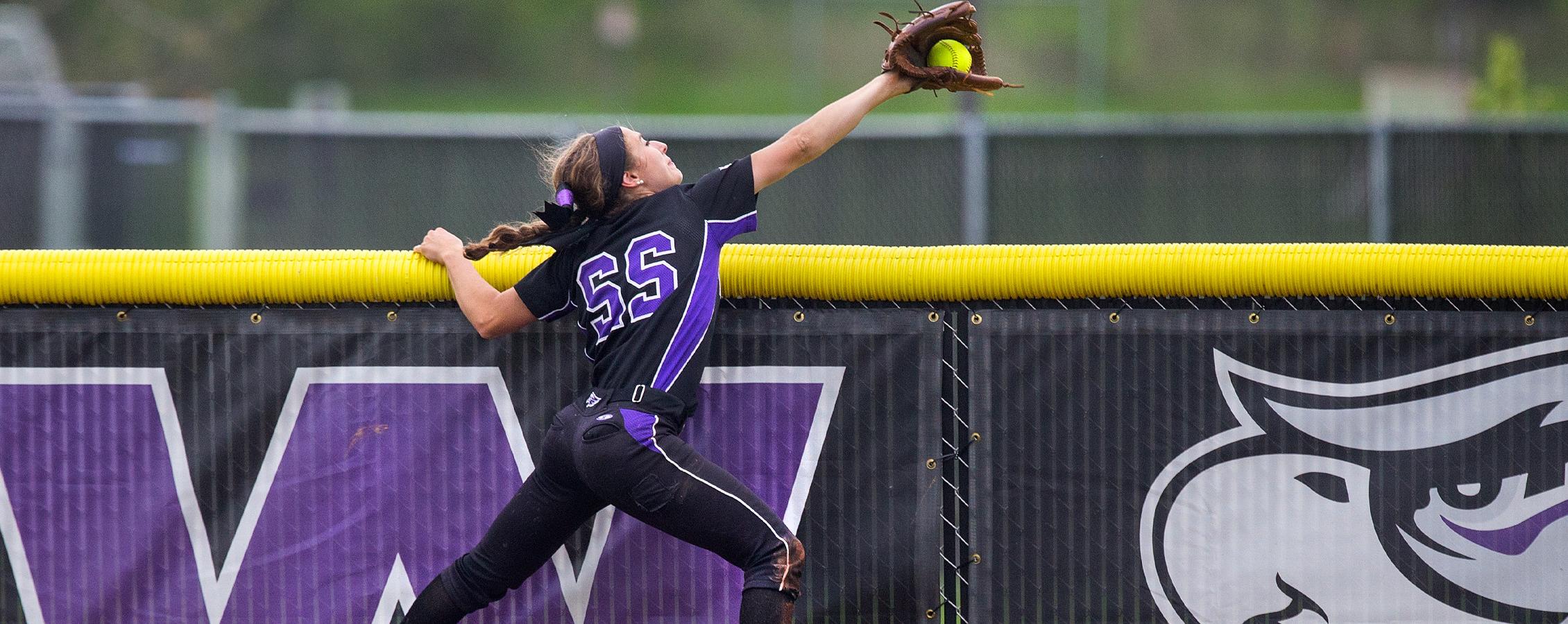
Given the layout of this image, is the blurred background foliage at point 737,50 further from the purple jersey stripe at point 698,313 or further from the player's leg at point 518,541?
the player's leg at point 518,541

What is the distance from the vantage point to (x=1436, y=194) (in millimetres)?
9594

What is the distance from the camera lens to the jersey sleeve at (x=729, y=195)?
349 cm

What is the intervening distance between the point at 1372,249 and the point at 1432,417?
1.56 ft

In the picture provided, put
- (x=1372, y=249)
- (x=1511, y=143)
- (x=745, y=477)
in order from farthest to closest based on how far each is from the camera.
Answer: (x=1511, y=143), (x=745, y=477), (x=1372, y=249)

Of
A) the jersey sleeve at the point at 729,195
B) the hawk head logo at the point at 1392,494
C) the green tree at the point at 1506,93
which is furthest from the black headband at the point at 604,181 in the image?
the green tree at the point at 1506,93

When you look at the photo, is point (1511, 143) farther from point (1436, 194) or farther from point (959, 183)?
point (959, 183)

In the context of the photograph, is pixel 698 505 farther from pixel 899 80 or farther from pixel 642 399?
pixel 899 80

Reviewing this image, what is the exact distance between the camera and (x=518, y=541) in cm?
345

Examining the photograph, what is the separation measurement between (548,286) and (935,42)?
1235 mm

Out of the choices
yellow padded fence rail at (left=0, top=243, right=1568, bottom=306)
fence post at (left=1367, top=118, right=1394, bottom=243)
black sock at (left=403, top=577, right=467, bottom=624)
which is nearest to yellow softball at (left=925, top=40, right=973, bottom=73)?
yellow padded fence rail at (left=0, top=243, right=1568, bottom=306)

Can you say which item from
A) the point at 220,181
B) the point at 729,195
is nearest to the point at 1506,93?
the point at 220,181

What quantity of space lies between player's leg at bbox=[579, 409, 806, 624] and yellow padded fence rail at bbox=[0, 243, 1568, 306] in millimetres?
536

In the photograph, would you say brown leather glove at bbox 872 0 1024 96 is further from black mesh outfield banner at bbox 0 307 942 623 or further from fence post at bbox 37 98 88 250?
fence post at bbox 37 98 88 250

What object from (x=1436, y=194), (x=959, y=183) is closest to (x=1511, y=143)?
(x=1436, y=194)
